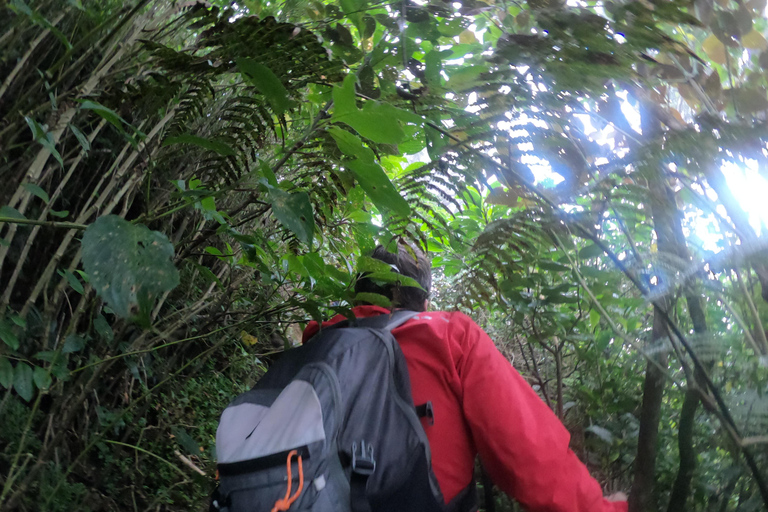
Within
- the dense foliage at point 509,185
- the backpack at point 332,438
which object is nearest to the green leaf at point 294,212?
the dense foliage at point 509,185

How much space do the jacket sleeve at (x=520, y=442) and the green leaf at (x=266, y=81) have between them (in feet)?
2.38

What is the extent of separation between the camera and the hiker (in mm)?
938

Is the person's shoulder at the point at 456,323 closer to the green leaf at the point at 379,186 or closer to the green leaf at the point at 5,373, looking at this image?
the green leaf at the point at 379,186

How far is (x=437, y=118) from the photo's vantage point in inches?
36.8

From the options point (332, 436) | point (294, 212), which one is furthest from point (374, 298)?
point (294, 212)

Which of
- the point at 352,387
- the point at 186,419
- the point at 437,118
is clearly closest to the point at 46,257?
the point at 186,419

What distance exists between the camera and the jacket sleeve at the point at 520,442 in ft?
3.05

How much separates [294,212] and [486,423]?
676 millimetres

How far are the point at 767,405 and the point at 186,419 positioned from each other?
2.01 meters

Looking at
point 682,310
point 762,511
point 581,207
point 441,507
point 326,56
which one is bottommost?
point 441,507

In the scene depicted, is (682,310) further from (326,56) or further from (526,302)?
(326,56)

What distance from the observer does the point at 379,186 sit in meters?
0.75

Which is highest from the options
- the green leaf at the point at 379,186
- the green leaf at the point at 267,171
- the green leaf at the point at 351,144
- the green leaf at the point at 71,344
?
the green leaf at the point at 351,144

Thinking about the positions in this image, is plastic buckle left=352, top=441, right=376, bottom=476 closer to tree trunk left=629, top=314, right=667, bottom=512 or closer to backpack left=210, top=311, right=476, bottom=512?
backpack left=210, top=311, right=476, bottom=512
